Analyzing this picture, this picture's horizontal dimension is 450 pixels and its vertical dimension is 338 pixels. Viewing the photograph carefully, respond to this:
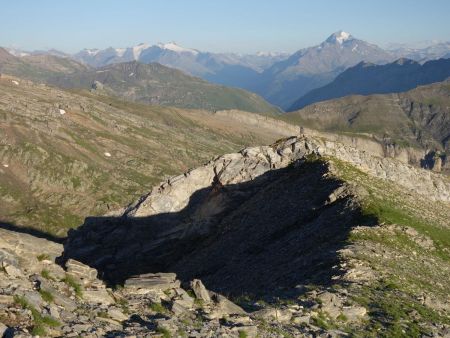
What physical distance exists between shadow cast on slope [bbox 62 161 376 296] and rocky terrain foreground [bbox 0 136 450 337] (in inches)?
8.0

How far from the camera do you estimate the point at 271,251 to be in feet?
157

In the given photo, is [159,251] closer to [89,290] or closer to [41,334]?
[89,290]

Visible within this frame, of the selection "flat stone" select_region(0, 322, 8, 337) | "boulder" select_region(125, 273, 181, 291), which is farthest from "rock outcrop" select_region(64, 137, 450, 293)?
"flat stone" select_region(0, 322, 8, 337)

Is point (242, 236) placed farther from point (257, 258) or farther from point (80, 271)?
point (80, 271)

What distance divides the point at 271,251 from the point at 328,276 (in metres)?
12.7

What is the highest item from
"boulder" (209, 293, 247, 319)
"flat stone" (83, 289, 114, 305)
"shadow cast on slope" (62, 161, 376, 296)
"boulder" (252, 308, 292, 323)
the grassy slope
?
"flat stone" (83, 289, 114, 305)

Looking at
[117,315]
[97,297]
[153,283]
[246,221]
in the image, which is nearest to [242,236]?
[246,221]

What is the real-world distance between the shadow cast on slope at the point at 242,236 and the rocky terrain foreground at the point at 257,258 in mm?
202

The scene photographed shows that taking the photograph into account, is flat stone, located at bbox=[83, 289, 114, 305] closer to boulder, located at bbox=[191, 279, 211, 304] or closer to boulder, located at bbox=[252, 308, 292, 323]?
boulder, located at bbox=[191, 279, 211, 304]

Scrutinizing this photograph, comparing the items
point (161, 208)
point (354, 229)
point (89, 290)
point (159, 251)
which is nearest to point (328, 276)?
point (354, 229)

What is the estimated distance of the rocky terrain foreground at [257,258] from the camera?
23.9 metres

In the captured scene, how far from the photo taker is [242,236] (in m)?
56.1

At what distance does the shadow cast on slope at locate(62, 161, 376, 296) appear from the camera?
1656 inches

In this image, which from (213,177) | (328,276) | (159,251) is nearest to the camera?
(328,276)
